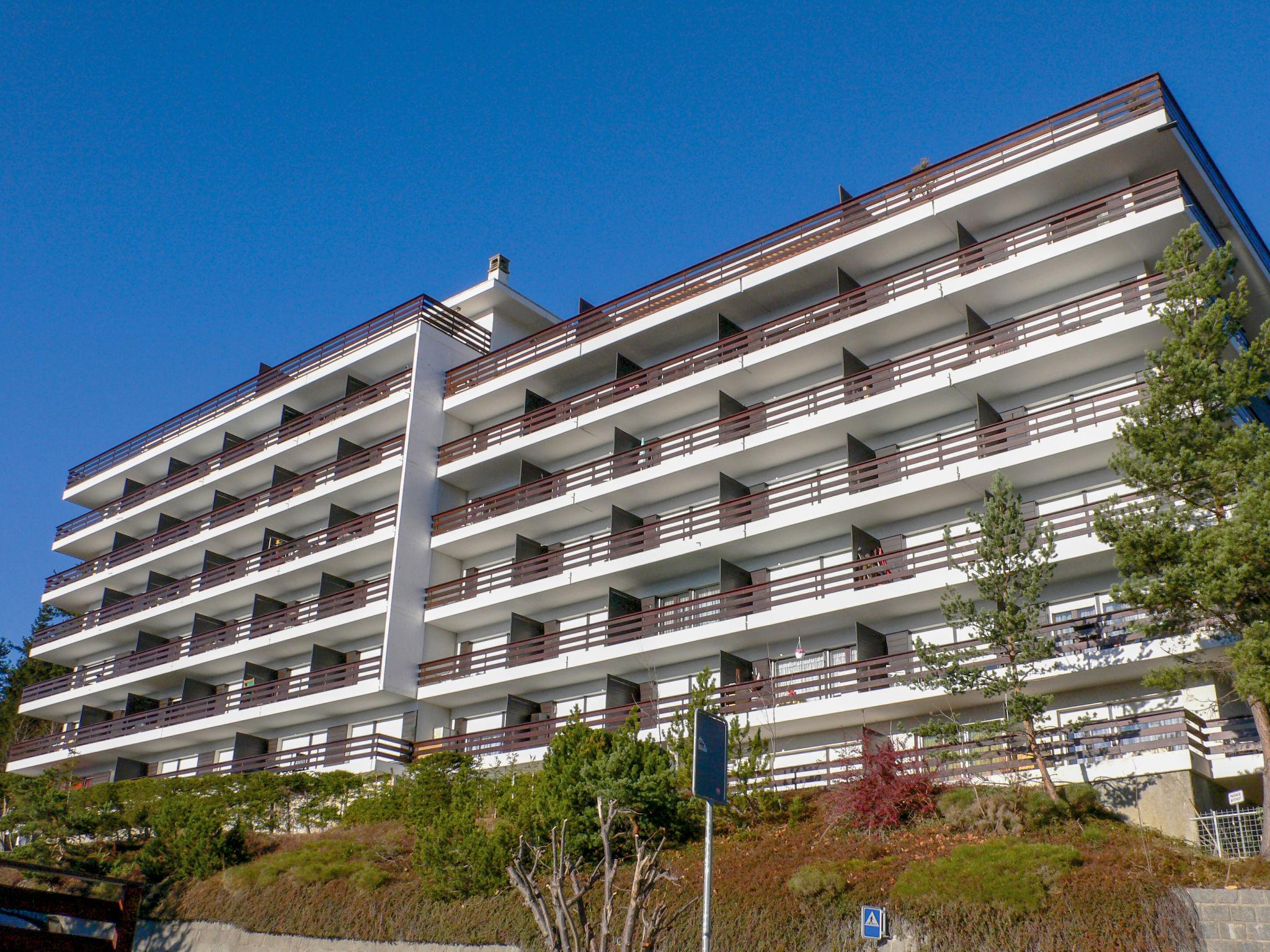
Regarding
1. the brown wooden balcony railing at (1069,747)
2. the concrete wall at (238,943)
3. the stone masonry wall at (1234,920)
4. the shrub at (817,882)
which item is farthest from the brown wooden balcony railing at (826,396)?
the concrete wall at (238,943)

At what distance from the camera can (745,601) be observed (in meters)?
33.7

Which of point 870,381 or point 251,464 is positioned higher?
point 251,464

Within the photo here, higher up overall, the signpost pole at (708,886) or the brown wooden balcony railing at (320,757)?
the brown wooden balcony railing at (320,757)

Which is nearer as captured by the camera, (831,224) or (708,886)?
(708,886)

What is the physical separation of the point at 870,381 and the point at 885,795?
13.0 m

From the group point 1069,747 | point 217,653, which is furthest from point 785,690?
point 217,653

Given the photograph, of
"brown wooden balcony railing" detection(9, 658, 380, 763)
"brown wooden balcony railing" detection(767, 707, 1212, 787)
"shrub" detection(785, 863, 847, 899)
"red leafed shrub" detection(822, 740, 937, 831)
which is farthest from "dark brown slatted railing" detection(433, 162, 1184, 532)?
"shrub" detection(785, 863, 847, 899)

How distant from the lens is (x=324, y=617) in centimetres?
4209

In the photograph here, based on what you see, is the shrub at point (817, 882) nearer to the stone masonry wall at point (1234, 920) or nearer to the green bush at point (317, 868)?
the stone masonry wall at point (1234, 920)

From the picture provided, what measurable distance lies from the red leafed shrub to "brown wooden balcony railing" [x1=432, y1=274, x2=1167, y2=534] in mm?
11101

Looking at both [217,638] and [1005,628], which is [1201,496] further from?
[217,638]

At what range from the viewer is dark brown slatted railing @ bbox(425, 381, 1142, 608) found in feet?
96.5

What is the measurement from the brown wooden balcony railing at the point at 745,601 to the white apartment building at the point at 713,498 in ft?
0.47

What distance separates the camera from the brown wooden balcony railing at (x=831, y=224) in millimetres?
30672
